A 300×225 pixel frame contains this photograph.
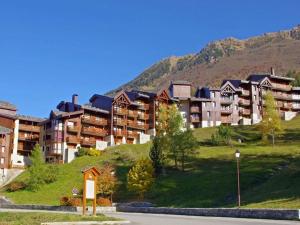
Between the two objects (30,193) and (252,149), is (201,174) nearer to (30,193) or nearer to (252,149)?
(252,149)

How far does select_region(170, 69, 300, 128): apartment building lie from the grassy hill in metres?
23.9

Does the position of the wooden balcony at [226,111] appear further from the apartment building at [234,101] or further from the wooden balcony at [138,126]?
the wooden balcony at [138,126]

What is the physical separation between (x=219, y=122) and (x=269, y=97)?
26.4 metres

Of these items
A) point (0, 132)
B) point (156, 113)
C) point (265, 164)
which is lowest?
point (265, 164)

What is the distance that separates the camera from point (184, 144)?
7462 centimetres

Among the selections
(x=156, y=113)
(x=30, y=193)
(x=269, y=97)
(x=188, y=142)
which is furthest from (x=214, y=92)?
(x=30, y=193)

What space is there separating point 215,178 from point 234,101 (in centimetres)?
6639

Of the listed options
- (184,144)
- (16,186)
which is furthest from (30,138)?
(184,144)

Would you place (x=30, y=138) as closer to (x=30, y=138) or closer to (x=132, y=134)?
(x=30, y=138)

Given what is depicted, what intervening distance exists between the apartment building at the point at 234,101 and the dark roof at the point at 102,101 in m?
21.7

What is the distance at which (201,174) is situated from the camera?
69.0m

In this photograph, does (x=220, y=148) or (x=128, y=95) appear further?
(x=128, y=95)

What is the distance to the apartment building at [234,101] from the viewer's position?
124750 mm

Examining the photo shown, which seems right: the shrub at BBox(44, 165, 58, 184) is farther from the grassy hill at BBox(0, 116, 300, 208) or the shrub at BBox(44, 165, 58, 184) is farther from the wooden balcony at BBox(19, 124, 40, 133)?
the wooden balcony at BBox(19, 124, 40, 133)
